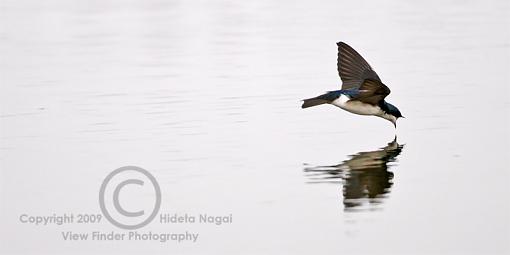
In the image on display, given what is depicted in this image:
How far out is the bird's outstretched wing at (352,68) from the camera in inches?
502

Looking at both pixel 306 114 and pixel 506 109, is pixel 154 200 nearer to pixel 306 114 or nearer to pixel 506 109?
pixel 306 114

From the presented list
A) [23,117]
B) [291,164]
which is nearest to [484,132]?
[291,164]

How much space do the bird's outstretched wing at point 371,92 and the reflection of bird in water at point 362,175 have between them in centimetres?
58

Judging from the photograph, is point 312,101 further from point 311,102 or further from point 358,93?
point 358,93

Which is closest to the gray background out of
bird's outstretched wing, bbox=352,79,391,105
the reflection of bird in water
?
the reflection of bird in water

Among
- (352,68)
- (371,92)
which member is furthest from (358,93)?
(352,68)

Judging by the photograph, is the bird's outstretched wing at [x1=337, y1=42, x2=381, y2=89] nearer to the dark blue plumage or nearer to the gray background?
the dark blue plumage

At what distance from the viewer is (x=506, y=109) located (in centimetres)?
1293

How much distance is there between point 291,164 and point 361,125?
2090 millimetres

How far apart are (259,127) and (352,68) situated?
1206mm

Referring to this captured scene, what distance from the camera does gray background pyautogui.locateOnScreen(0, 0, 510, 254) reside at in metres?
8.91

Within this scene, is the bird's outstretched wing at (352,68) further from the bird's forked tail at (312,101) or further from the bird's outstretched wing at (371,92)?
the bird's forked tail at (312,101)

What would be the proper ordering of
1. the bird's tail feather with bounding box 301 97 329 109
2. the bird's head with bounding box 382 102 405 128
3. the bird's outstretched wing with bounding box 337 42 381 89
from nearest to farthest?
the bird's tail feather with bounding box 301 97 329 109, the bird's head with bounding box 382 102 405 128, the bird's outstretched wing with bounding box 337 42 381 89

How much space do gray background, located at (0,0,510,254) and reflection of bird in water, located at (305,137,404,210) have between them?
4.4 inches
